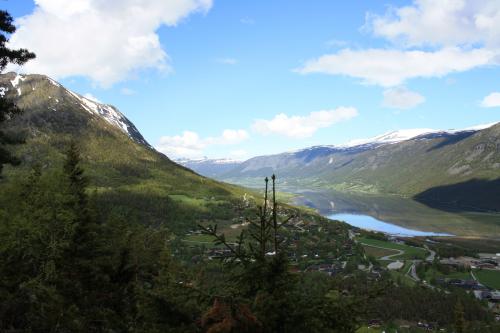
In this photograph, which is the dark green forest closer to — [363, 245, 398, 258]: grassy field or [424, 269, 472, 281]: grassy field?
[424, 269, 472, 281]: grassy field

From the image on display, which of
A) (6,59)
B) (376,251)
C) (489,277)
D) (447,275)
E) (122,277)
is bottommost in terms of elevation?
(447,275)

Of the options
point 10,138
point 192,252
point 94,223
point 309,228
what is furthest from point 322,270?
point 10,138

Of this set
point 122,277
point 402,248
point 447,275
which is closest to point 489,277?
point 447,275

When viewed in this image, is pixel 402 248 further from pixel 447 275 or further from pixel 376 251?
pixel 447 275

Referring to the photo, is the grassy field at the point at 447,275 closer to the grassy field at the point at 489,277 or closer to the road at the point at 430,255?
the grassy field at the point at 489,277

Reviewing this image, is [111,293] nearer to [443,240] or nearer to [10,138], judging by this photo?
[10,138]

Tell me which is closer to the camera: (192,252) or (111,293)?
(111,293)

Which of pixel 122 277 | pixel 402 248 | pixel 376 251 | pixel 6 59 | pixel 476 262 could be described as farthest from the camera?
pixel 402 248
